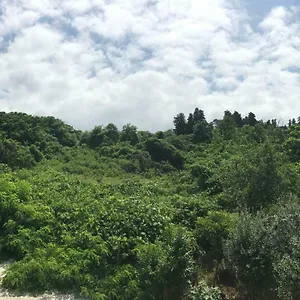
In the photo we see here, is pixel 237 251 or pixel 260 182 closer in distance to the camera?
pixel 237 251

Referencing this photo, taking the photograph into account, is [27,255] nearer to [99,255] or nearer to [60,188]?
[99,255]

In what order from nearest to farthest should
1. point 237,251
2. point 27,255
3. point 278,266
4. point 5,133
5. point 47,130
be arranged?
point 278,266 → point 237,251 → point 27,255 → point 5,133 → point 47,130

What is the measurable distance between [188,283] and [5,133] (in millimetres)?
26352

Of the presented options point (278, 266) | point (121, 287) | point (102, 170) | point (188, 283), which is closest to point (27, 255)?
point (121, 287)

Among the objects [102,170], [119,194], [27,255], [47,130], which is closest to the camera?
[27,255]

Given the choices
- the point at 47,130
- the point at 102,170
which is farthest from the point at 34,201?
the point at 47,130

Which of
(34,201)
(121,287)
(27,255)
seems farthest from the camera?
(34,201)

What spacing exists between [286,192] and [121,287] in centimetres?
712

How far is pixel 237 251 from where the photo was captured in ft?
30.1

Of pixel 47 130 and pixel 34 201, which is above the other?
pixel 47 130

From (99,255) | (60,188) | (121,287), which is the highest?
(60,188)

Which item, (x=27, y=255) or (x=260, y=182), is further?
(x=260, y=182)

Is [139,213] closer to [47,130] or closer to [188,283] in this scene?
[188,283]

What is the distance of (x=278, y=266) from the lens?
8.10 metres
